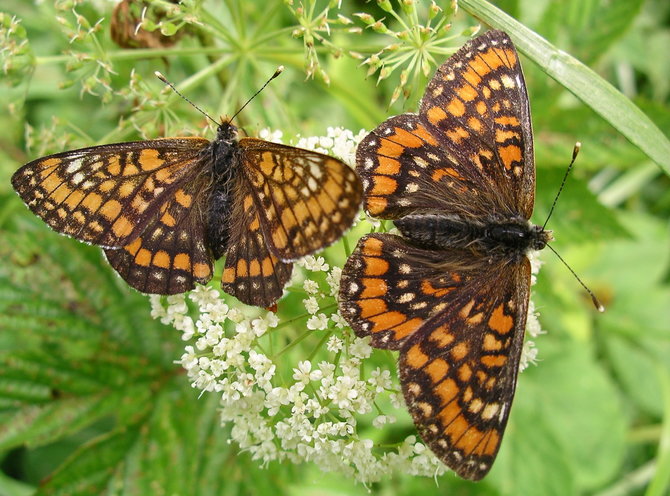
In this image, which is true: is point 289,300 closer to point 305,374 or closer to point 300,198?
point 305,374

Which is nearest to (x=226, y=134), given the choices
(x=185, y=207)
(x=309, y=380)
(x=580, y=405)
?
(x=185, y=207)

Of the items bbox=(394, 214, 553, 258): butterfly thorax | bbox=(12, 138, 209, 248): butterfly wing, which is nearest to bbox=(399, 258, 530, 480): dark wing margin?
bbox=(394, 214, 553, 258): butterfly thorax

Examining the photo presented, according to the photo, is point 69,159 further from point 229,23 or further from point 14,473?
point 14,473

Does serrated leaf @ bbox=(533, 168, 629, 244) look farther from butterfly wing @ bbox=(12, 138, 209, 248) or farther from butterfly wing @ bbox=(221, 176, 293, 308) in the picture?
butterfly wing @ bbox=(12, 138, 209, 248)

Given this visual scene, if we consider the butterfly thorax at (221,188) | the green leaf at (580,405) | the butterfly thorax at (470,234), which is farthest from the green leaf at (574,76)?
the green leaf at (580,405)

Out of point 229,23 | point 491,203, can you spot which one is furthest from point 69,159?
point 229,23

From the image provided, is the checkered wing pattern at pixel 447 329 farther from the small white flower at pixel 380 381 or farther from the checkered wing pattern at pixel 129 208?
the checkered wing pattern at pixel 129 208
